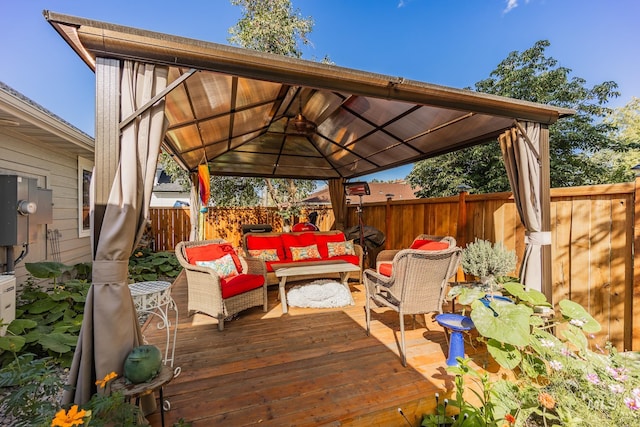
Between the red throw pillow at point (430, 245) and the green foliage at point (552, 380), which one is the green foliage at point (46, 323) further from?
the red throw pillow at point (430, 245)

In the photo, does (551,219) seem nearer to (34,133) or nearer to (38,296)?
(38,296)

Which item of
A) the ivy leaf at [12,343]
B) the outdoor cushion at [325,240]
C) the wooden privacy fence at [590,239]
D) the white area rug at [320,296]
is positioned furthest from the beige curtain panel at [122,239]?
the wooden privacy fence at [590,239]

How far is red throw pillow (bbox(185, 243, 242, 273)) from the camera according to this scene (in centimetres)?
374

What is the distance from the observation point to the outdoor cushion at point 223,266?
3721 mm

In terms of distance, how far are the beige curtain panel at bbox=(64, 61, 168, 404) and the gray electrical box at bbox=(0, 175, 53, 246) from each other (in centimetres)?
243

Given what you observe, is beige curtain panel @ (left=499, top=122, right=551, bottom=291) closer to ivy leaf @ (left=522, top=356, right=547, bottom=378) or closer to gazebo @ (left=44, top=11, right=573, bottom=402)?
gazebo @ (left=44, top=11, right=573, bottom=402)

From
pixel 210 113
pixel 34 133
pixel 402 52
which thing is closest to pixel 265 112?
pixel 210 113

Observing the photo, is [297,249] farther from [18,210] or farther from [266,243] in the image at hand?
[18,210]

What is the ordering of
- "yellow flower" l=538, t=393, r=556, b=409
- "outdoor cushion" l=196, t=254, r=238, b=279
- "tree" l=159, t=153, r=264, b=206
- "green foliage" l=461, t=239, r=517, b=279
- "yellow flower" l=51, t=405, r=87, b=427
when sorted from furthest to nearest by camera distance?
"tree" l=159, t=153, r=264, b=206
"outdoor cushion" l=196, t=254, r=238, b=279
"green foliage" l=461, t=239, r=517, b=279
"yellow flower" l=538, t=393, r=556, b=409
"yellow flower" l=51, t=405, r=87, b=427

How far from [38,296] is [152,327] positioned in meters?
1.36

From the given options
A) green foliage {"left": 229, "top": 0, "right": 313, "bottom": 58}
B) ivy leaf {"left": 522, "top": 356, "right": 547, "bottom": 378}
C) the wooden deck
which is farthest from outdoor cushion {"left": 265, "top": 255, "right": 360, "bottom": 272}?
green foliage {"left": 229, "top": 0, "right": 313, "bottom": 58}

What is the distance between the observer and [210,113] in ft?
12.8

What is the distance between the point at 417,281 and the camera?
2799 millimetres

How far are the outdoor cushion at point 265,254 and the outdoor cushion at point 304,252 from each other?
31cm
